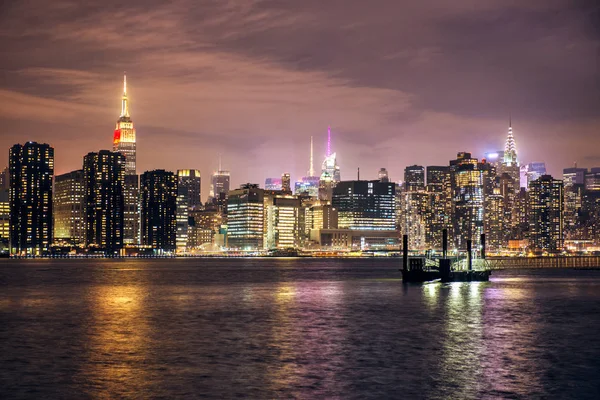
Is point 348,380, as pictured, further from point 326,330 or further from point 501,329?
point 501,329

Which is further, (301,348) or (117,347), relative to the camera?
(117,347)

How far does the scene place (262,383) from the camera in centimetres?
4109

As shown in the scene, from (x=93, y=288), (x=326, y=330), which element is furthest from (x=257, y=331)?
(x=93, y=288)

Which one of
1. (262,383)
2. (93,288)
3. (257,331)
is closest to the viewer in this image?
(262,383)

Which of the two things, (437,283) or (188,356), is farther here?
(437,283)

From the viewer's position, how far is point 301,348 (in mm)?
53781

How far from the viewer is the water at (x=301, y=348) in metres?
40.2

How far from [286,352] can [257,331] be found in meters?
11.5

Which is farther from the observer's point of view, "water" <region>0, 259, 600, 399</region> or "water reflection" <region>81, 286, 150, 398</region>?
"water reflection" <region>81, 286, 150, 398</region>

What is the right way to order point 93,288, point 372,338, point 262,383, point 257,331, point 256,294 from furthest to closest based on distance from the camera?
point 93,288 < point 256,294 < point 257,331 < point 372,338 < point 262,383

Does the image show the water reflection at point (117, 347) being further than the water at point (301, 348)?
Yes

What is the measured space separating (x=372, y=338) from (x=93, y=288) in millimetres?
74180

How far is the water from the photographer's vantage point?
132ft

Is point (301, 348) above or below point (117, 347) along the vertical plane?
below
